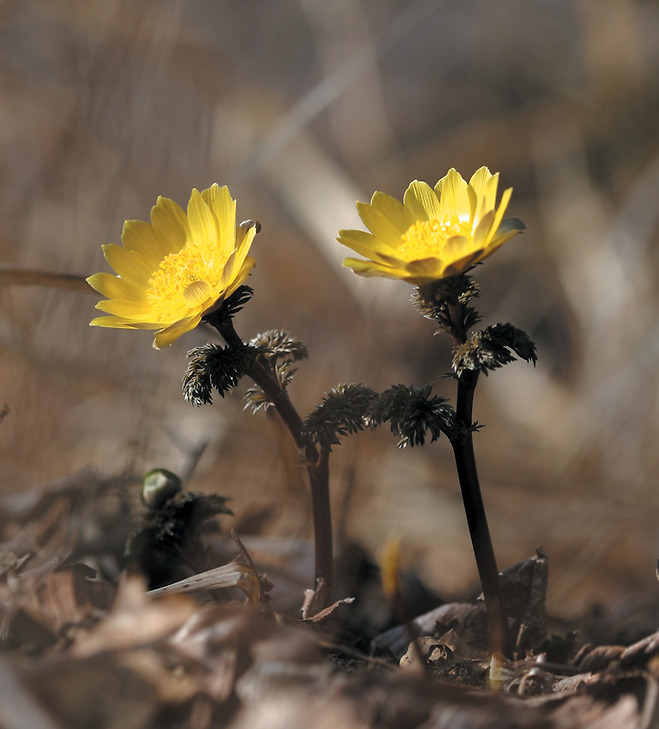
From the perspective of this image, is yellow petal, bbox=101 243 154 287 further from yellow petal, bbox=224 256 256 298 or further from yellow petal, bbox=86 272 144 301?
yellow petal, bbox=224 256 256 298

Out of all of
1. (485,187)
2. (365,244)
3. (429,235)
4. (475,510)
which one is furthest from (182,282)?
(475,510)

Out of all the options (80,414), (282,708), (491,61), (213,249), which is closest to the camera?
(282,708)

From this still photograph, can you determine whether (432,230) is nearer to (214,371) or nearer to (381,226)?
(381,226)

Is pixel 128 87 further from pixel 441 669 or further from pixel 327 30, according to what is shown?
pixel 441 669

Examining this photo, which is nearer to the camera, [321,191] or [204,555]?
[204,555]

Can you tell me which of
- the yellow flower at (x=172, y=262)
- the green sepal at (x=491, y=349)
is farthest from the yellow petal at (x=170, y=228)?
the green sepal at (x=491, y=349)

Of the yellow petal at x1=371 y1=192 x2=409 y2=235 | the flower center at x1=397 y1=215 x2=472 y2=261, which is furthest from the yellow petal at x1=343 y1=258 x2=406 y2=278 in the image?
the yellow petal at x1=371 y1=192 x2=409 y2=235

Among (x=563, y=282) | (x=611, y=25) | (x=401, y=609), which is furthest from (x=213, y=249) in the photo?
(x=611, y=25)
